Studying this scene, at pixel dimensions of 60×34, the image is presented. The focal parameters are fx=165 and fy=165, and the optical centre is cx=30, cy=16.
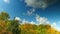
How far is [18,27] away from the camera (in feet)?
11.8

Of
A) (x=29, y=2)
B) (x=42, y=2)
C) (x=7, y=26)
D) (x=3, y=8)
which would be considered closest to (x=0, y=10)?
(x=3, y=8)

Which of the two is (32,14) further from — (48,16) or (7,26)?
(7,26)

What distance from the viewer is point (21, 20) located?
371 centimetres

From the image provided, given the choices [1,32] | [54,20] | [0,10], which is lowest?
[1,32]

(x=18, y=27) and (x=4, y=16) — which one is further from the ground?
(x=4, y=16)

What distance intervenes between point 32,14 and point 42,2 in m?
0.36

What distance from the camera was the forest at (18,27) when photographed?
3525mm

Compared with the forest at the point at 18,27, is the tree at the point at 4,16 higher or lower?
higher

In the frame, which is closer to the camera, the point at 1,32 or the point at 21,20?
the point at 1,32

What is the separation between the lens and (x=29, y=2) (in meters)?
3.76

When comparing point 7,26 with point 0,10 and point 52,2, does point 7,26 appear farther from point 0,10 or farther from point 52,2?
point 52,2

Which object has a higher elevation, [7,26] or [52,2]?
[52,2]

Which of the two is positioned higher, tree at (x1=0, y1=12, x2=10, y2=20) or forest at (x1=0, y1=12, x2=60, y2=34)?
tree at (x1=0, y1=12, x2=10, y2=20)

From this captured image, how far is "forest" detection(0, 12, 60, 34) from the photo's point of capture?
3.53m
